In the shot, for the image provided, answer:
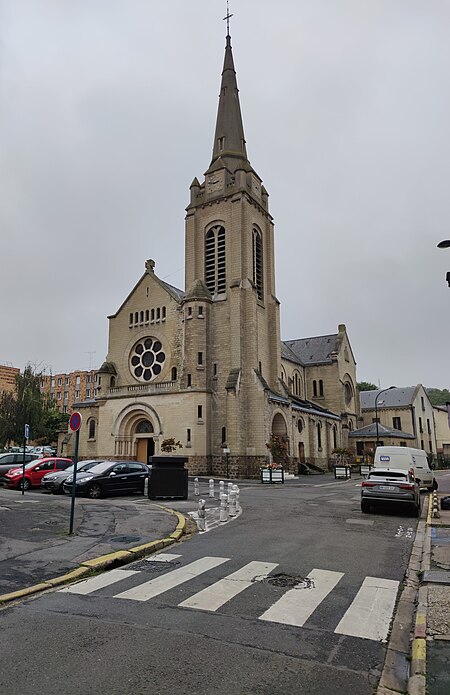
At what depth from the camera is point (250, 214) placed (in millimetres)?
41719

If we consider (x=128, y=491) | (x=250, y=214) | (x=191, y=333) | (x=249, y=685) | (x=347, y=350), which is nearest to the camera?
(x=249, y=685)

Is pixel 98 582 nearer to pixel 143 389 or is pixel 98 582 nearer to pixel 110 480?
pixel 110 480

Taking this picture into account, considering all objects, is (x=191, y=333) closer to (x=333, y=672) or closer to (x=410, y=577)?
(x=410, y=577)

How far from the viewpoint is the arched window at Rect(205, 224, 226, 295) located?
40.5 meters

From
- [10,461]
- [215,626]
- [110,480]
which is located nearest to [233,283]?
[10,461]

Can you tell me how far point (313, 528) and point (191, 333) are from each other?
26.7 metres

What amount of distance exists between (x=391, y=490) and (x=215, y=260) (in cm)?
2935

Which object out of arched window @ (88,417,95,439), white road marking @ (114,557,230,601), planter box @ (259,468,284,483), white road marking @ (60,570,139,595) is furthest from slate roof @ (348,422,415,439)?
white road marking @ (60,570,139,595)

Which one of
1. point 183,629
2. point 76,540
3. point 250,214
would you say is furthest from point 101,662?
point 250,214

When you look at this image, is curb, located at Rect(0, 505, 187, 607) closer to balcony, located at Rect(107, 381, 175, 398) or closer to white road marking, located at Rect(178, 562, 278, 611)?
white road marking, located at Rect(178, 562, 278, 611)

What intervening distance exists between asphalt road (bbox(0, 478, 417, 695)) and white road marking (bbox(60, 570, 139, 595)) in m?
0.03

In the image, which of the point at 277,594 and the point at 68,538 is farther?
the point at 68,538

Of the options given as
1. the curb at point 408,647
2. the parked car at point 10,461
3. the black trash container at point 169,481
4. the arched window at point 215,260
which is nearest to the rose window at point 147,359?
the arched window at point 215,260

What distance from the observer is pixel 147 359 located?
41.3 meters
